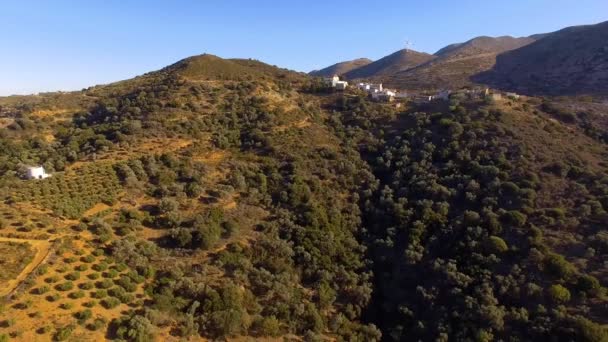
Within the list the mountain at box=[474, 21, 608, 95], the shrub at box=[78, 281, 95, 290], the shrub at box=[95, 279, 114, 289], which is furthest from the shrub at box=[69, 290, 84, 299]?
the mountain at box=[474, 21, 608, 95]

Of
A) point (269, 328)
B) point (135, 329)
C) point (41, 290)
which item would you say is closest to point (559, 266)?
point (269, 328)

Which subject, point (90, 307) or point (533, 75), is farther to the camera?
point (533, 75)

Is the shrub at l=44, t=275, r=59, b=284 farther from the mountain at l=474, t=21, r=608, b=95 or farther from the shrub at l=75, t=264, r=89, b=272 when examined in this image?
the mountain at l=474, t=21, r=608, b=95

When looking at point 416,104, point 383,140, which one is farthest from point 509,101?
point 383,140

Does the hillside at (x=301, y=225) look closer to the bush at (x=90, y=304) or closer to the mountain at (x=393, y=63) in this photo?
the bush at (x=90, y=304)

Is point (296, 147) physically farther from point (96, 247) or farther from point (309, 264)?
point (96, 247)

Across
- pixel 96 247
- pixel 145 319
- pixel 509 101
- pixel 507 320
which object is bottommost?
pixel 507 320

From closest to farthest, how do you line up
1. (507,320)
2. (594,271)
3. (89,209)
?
1. (507,320)
2. (594,271)
3. (89,209)
